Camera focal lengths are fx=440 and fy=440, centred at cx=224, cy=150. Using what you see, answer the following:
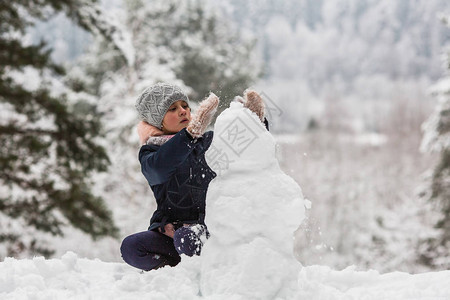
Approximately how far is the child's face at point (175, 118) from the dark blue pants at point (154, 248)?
0.55 meters

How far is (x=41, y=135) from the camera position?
6234 mm

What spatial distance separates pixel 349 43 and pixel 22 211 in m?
58.8

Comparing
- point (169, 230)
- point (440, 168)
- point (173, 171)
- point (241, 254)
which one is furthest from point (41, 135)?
point (440, 168)

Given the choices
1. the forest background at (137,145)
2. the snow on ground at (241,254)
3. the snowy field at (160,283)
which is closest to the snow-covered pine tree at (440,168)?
the forest background at (137,145)

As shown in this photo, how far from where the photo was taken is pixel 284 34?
5156cm

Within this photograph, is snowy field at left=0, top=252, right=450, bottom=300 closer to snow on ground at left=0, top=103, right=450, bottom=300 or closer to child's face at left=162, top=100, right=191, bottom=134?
snow on ground at left=0, top=103, right=450, bottom=300

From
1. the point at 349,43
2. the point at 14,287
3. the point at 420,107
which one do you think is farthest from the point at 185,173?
the point at 349,43

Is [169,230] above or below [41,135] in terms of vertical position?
below

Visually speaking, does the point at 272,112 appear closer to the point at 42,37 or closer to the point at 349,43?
the point at 42,37

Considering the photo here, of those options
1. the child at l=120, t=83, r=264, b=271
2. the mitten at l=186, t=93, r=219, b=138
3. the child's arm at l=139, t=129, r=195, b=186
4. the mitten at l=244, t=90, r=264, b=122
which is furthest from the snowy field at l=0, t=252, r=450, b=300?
the mitten at l=244, t=90, r=264, b=122

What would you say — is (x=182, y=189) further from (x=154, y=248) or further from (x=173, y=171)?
(x=154, y=248)

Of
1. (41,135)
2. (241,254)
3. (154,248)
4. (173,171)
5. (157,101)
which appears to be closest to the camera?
(241,254)

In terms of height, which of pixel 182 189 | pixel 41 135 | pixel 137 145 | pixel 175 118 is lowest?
pixel 182 189

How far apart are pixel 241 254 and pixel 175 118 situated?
887 millimetres
